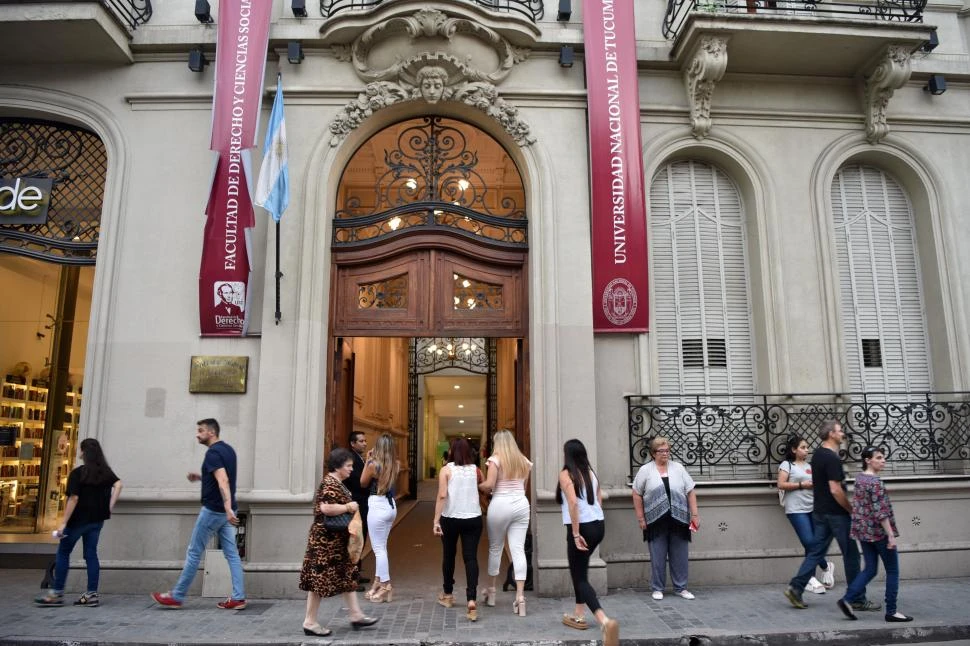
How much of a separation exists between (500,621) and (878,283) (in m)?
7.19

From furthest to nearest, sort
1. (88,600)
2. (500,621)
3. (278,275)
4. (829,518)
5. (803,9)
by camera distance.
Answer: (803,9) → (278,275) → (88,600) → (829,518) → (500,621)

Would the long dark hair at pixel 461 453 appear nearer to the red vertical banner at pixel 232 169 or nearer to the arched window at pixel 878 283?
the red vertical banner at pixel 232 169

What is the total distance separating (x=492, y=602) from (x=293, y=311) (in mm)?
4123

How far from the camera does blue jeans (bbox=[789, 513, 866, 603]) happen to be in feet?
22.9

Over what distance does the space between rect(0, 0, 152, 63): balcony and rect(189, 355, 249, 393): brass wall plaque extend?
439 centimetres

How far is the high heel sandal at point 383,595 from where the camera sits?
7.66 m

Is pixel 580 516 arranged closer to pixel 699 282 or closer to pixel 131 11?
pixel 699 282

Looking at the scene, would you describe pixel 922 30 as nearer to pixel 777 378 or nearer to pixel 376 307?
pixel 777 378

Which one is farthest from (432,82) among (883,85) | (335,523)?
(883,85)

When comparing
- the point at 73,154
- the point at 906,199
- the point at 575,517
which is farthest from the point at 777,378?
the point at 73,154

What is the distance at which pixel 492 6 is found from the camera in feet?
30.8

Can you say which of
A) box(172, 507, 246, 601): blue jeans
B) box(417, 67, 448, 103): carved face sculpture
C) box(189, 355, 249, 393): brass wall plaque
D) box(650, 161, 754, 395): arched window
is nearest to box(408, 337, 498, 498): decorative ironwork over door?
box(650, 161, 754, 395): arched window

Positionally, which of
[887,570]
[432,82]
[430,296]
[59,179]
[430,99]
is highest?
[432,82]

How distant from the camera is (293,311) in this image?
866 cm
